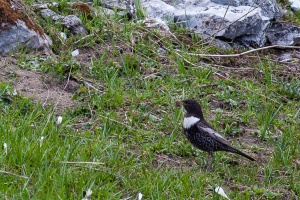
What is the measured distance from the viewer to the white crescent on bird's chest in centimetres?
577

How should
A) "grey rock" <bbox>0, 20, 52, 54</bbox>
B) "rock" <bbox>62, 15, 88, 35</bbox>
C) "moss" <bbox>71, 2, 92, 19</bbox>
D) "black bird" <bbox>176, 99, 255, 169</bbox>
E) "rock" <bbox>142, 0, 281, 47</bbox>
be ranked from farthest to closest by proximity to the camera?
"rock" <bbox>142, 0, 281, 47</bbox>, "moss" <bbox>71, 2, 92, 19</bbox>, "rock" <bbox>62, 15, 88, 35</bbox>, "grey rock" <bbox>0, 20, 52, 54</bbox>, "black bird" <bbox>176, 99, 255, 169</bbox>

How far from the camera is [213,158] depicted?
574 centimetres

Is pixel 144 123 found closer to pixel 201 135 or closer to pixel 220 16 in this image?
pixel 201 135

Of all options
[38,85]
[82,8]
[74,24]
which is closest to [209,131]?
[38,85]

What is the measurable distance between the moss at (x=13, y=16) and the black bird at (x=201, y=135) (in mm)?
2236

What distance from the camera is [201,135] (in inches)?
222

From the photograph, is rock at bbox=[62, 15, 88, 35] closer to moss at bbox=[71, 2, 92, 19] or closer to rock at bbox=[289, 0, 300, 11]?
moss at bbox=[71, 2, 92, 19]

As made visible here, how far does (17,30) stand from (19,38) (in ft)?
0.30

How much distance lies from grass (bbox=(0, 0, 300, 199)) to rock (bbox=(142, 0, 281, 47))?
1.18 feet

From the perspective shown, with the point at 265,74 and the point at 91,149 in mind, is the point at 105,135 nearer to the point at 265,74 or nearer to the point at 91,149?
the point at 91,149

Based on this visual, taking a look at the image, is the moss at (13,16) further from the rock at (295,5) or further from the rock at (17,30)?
the rock at (295,5)

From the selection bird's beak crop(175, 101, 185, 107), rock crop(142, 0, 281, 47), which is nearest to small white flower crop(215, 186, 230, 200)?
bird's beak crop(175, 101, 185, 107)

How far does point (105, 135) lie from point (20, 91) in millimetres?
1101

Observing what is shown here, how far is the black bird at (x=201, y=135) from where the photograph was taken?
5582mm
